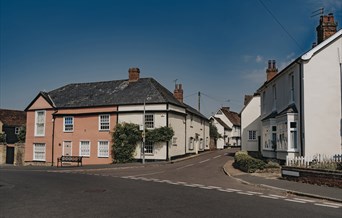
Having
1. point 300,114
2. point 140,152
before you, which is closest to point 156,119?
point 140,152

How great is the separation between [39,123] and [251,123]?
24.0 metres

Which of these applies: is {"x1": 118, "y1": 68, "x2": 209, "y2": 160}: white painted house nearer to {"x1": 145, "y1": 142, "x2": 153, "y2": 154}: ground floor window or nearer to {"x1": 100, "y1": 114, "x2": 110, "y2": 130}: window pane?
{"x1": 145, "y1": 142, "x2": 153, "y2": 154}: ground floor window

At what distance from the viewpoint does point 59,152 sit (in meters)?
37.6

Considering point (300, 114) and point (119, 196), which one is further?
point (300, 114)

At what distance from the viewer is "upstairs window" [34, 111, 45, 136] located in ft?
129

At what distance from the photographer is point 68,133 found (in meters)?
37.4

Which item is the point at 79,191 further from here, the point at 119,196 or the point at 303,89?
the point at 303,89

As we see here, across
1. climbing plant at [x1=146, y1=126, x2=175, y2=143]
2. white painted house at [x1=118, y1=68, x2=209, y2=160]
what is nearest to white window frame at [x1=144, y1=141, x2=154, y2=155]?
white painted house at [x1=118, y1=68, x2=209, y2=160]

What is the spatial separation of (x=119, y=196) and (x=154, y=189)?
2448mm

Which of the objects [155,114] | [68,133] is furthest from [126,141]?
[68,133]

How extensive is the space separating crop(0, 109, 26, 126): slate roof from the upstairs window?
17308 mm

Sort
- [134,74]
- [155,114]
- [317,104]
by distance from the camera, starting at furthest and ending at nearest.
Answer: [134,74], [155,114], [317,104]

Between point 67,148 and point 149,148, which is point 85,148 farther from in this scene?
point 149,148

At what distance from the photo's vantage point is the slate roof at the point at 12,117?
54.5 meters
